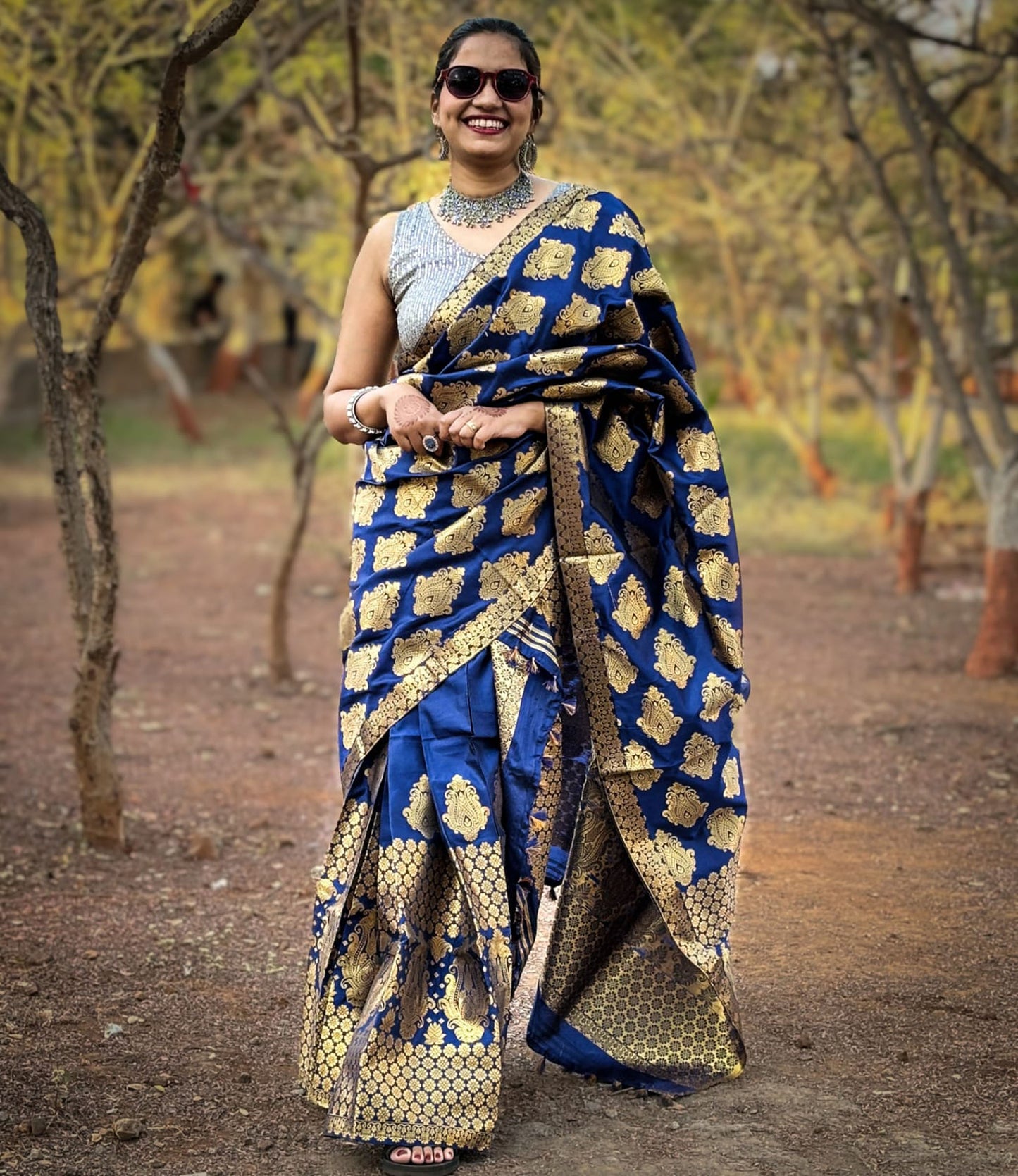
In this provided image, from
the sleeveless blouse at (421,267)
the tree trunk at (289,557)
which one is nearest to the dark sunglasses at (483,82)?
the sleeveless blouse at (421,267)

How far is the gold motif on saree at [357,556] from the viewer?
126 inches

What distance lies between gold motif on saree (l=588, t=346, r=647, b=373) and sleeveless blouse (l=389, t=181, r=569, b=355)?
307mm

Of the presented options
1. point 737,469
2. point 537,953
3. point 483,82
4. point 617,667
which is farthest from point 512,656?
point 737,469

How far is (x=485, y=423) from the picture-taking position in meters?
3.08

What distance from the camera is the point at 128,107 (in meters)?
9.79

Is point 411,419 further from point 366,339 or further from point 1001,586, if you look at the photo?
point 1001,586

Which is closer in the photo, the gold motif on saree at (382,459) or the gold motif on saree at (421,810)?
the gold motif on saree at (421,810)

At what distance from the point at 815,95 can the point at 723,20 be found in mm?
920

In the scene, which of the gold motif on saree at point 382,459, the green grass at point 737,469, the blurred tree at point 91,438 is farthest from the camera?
the green grass at point 737,469

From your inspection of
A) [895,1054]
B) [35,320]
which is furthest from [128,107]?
[895,1054]

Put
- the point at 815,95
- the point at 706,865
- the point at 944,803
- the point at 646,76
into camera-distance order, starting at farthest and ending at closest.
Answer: the point at 815,95
the point at 646,76
the point at 944,803
the point at 706,865

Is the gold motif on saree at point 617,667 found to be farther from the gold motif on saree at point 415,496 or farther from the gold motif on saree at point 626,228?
the gold motif on saree at point 626,228

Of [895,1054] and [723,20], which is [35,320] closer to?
[895,1054]

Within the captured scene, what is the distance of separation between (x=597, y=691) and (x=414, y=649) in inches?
15.7
